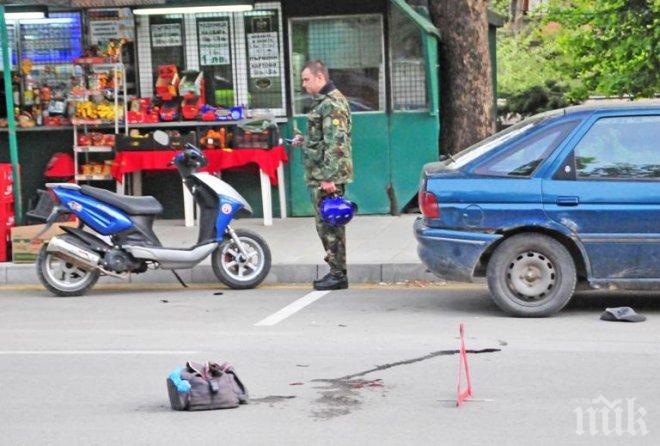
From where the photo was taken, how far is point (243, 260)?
482 inches

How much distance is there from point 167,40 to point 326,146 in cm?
534

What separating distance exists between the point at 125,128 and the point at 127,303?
5019 mm

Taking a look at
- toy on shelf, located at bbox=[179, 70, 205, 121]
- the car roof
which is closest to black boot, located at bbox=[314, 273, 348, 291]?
the car roof

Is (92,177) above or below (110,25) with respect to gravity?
below

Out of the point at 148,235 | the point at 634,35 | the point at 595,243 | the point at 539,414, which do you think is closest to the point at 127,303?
the point at 148,235

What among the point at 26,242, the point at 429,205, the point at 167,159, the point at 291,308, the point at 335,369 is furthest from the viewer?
the point at 167,159

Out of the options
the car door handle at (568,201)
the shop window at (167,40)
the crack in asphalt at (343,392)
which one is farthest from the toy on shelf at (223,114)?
the crack in asphalt at (343,392)

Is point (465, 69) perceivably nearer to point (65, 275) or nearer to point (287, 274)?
point (287, 274)

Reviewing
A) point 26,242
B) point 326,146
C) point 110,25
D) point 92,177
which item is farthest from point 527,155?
point 110,25

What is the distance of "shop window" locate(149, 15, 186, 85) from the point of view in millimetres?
16531

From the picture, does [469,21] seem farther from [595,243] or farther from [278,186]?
[595,243]

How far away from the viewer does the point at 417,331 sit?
9.78 m

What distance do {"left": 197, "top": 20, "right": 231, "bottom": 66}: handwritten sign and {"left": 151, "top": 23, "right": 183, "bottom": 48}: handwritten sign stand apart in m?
0.28

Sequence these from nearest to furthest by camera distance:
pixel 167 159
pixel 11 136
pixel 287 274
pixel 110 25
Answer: pixel 287 274, pixel 11 136, pixel 167 159, pixel 110 25
